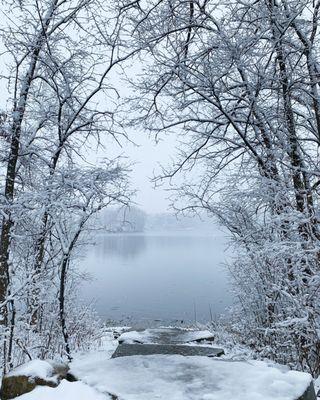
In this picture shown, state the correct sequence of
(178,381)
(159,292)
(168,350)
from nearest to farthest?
(178,381), (168,350), (159,292)

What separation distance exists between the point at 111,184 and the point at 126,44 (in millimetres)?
2489

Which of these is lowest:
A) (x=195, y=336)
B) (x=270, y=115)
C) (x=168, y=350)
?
(x=195, y=336)

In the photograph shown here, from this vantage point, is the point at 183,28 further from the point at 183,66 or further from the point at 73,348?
the point at 73,348

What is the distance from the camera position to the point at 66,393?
371 cm

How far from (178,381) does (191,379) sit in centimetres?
14

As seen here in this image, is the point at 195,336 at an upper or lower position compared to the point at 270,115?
lower

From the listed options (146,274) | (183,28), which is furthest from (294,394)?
(146,274)

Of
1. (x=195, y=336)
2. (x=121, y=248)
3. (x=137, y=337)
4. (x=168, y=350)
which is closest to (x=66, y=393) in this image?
(x=168, y=350)

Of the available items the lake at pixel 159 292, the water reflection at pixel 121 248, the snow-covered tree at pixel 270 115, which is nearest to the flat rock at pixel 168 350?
the snow-covered tree at pixel 270 115

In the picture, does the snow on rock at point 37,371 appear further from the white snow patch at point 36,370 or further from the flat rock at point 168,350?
the flat rock at point 168,350

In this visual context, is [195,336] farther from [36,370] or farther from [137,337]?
[36,370]

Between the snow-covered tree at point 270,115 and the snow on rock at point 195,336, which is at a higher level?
the snow-covered tree at point 270,115

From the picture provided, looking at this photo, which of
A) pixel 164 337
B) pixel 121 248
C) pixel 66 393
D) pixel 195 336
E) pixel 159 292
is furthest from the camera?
pixel 121 248

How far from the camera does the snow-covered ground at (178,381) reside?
371cm
